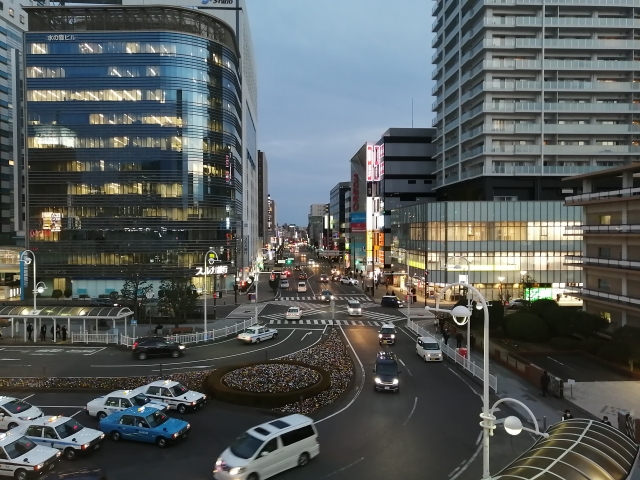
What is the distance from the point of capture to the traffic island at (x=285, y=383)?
22484mm

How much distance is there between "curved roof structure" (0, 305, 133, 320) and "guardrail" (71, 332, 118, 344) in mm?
1448

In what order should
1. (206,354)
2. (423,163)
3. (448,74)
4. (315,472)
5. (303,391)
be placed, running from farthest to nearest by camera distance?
1. (423,163)
2. (448,74)
3. (206,354)
4. (303,391)
5. (315,472)

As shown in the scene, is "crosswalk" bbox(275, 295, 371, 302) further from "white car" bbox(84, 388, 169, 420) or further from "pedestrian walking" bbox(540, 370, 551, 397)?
"white car" bbox(84, 388, 169, 420)

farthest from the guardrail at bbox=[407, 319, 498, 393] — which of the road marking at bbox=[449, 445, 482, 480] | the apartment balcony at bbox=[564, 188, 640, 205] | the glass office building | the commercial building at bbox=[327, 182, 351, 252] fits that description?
the commercial building at bbox=[327, 182, 351, 252]

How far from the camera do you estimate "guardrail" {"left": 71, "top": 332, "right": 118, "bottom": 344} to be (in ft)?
122

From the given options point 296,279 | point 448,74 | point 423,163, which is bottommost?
point 296,279

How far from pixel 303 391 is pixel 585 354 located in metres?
22.8

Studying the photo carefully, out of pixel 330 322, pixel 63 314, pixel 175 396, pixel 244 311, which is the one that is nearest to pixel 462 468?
pixel 175 396

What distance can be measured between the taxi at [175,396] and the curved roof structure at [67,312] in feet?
55.2

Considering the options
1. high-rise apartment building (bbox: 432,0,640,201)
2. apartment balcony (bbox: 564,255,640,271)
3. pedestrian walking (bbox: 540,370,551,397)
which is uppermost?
high-rise apartment building (bbox: 432,0,640,201)

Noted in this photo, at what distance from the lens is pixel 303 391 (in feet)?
75.2

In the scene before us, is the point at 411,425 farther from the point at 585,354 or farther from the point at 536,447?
the point at 585,354

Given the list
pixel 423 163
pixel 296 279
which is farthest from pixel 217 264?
pixel 423 163

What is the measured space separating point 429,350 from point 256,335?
13596mm
